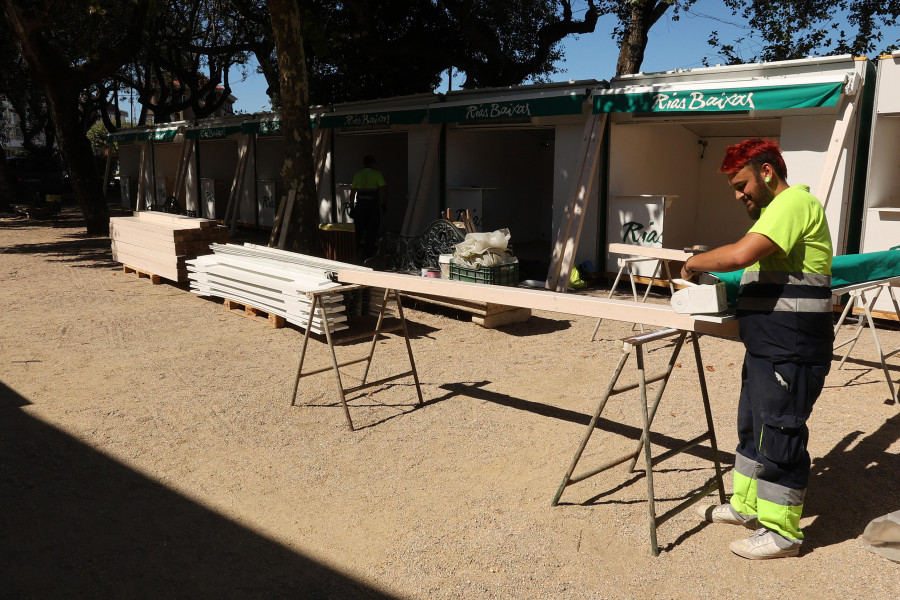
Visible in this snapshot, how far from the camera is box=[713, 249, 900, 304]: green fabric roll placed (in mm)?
4367

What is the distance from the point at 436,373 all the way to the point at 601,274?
542 centimetres

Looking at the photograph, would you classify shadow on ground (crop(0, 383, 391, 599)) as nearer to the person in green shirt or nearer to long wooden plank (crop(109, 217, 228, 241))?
long wooden plank (crop(109, 217, 228, 241))

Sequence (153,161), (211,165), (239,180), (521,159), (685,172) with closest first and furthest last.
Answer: (685,172) < (521,159) < (239,180) < (211,165) < (153,161)

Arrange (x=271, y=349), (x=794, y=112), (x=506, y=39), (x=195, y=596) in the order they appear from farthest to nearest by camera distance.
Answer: (x=506, y=39) < (x=794, y=112) < (x=271, y=349) < (x=195, y=596)

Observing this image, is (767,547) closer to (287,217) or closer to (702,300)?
(702,300)

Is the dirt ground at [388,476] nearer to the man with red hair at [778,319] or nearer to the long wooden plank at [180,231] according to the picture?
the man with red hair at [778,319]

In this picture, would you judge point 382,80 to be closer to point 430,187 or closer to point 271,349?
point 430,187

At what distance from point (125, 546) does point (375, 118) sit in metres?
11.8

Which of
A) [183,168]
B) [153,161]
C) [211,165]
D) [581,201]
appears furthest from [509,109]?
[153,161]

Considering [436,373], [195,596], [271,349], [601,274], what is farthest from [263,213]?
[195,596]

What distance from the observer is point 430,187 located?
14.3 m

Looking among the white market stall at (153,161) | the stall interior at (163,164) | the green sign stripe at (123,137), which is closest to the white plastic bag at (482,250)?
the white market stall at (153,161)

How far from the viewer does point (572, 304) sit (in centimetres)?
411

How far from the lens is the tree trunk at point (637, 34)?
643 inches
